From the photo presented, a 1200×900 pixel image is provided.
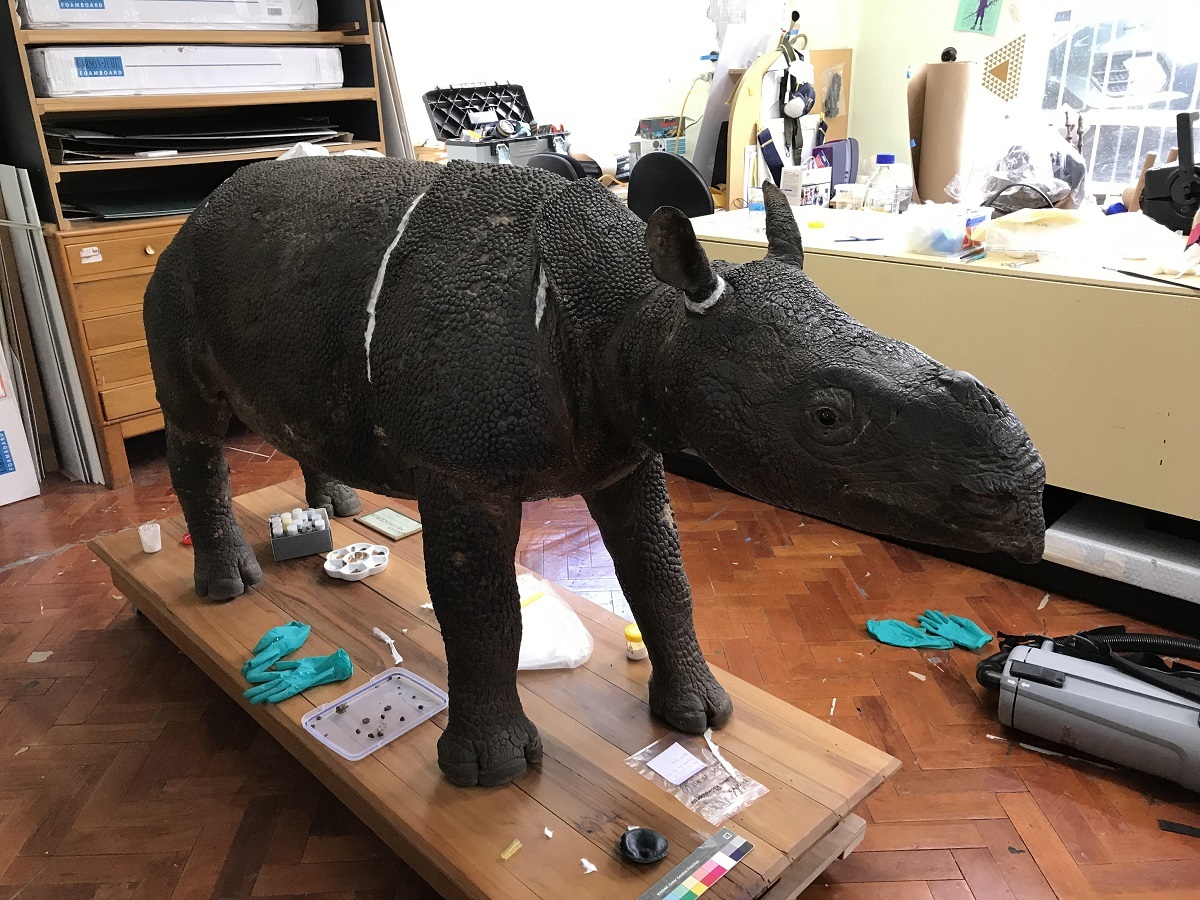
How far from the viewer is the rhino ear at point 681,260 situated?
3.56 feet

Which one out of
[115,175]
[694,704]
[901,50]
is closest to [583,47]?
[901,50]

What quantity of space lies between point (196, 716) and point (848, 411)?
1.80m

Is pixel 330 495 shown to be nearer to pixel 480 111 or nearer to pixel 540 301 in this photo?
pixel 540 301

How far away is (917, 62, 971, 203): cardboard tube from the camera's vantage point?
3.40m

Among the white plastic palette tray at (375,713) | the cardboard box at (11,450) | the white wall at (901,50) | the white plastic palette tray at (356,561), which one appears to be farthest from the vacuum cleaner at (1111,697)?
the cardboard box at (11,450)

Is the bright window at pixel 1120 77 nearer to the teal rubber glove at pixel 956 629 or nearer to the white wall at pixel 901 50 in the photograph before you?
the white wall at pixel 901 50

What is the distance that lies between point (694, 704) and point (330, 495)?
4.47 ft

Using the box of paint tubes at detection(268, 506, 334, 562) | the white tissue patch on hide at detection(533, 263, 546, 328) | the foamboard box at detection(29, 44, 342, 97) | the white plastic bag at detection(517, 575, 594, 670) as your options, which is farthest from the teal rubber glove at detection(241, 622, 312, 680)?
the foamboard box at detection(29, 44, 342, 97)

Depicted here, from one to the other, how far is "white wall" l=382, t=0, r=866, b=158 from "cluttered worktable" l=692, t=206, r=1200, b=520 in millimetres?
1791

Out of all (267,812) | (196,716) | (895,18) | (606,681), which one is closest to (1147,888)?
(606,681)

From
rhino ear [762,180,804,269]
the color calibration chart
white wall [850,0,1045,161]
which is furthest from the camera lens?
white wall [850,0,1045,161]

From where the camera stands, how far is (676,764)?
1.67m

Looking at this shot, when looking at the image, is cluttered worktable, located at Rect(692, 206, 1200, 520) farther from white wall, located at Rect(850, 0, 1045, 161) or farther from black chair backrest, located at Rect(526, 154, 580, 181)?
white wall, located at Rect(850, 0, 1045, 161)

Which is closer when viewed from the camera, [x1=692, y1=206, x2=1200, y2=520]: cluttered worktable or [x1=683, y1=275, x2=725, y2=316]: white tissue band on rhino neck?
[x1=683, y1=275, x2=725, y2=316]: white tissue band on rhino neck
